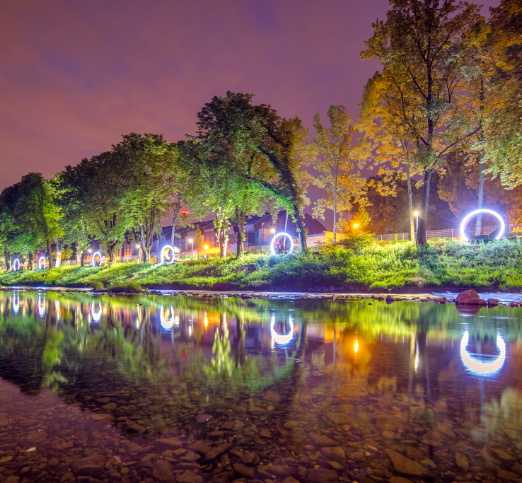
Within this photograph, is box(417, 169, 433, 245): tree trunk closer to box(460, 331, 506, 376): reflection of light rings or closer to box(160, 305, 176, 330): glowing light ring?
box(160, 305, 176, 330): glowing light ring

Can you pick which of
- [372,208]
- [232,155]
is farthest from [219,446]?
[372,208]

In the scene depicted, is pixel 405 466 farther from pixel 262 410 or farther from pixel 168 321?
pixel 168 321

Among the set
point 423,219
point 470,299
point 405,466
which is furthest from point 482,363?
point 423,219

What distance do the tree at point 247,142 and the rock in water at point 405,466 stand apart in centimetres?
2849

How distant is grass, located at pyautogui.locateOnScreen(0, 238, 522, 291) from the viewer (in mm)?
19703

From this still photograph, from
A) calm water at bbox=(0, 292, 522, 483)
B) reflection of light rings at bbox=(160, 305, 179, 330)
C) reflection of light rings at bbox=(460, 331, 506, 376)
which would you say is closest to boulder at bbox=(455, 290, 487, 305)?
calm water at bbox=(0, 292, 522, 483)

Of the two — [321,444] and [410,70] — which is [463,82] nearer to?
[410,70]

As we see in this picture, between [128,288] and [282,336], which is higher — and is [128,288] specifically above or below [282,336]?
below

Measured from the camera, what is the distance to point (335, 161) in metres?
37.8

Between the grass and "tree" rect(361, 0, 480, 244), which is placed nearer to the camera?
the grass

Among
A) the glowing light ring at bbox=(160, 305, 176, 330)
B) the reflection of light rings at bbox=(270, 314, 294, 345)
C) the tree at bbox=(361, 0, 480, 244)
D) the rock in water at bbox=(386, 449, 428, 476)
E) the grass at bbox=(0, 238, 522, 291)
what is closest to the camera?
the rock in water at bbox=(386, 449, 428, 476)

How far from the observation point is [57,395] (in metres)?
3.65

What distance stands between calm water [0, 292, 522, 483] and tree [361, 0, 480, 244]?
73.7 feet

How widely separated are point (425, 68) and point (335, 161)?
13.1m
